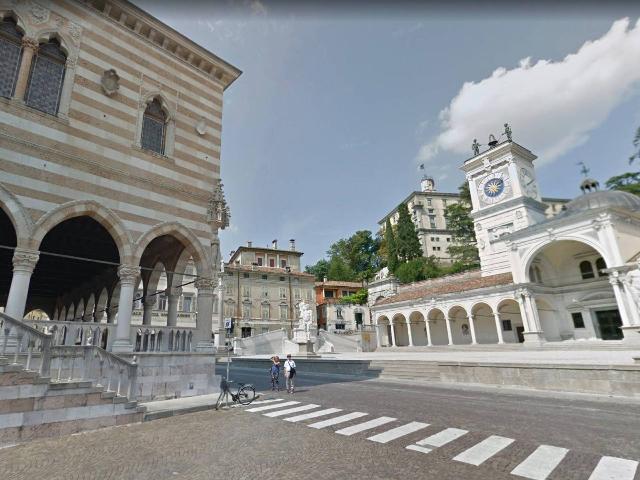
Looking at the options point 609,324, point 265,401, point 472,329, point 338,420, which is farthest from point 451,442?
point 472,329

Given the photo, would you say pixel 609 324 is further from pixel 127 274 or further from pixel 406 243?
pixel 406 243

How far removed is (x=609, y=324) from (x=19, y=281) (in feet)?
122

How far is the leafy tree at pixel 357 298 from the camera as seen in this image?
60.1 metres

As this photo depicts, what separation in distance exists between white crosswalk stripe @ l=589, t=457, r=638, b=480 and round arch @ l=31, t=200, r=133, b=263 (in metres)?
12.0

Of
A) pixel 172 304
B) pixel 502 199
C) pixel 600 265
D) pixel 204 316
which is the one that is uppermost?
pixel 502 199

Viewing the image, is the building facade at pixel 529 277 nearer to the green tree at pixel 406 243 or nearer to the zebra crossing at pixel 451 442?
the green tree at pixel 406 243

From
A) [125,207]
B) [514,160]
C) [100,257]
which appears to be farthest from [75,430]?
[514,160]

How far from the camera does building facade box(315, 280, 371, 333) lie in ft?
189

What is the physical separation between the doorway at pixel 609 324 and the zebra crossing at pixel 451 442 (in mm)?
28737

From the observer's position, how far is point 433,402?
34.7ft

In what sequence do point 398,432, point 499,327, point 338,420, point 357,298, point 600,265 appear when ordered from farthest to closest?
1. point 357,298
2. point 499,327
3. point 600,265
4. point 338,420
5. point 398,432

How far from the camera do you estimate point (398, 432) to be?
724 cm

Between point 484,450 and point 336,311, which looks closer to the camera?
point 484,450

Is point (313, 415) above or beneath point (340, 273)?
beneath
